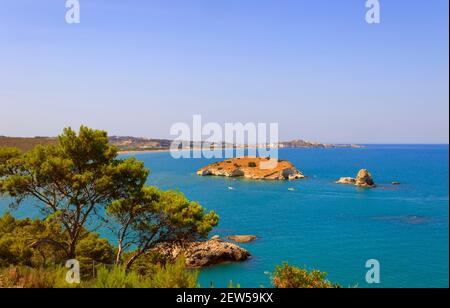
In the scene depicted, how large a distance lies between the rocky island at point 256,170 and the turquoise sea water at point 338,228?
12.9 metres

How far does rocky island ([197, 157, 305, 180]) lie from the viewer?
101188 millimetres

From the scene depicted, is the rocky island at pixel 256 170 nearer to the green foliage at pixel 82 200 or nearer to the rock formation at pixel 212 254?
the rock formation at pixel 212 254

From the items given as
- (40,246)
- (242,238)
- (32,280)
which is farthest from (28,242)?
(242,238)

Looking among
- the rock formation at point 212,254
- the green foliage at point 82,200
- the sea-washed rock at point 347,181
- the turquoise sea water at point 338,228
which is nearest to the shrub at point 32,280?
the green foliage at point 82,200

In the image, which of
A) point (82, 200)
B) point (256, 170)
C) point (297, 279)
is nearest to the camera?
point (297, 279)

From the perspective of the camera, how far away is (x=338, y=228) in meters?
49.7

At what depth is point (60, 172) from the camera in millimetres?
15234

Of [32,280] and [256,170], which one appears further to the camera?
[256,170]

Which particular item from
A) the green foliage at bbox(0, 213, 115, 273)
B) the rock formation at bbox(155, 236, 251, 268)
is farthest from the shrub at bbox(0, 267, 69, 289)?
the rock formation at bbox(155, 236, 251, 268)

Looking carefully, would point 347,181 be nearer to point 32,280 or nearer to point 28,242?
point 28,242

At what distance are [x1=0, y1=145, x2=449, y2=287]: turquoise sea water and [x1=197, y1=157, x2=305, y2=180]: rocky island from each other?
509 inches

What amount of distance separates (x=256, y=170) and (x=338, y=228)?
57533mm

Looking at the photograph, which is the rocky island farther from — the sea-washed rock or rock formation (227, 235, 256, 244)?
rock formation (227, 235, 256, 244)
